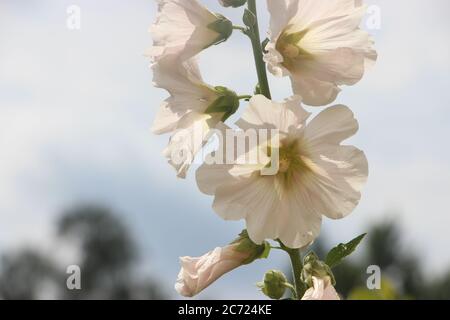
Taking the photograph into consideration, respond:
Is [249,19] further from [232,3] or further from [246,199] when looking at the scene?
[246,199]

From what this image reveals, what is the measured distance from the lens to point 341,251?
2576 mm

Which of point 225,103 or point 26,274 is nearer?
point 225,103

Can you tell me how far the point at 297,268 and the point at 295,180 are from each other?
0.26m

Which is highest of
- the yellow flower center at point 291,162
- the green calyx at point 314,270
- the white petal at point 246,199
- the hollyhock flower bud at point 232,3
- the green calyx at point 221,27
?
the hollyhock flower bud at point 232,3

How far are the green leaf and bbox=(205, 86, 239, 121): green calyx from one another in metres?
0.54

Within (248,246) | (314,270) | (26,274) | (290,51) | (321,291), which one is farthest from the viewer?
(26,274)

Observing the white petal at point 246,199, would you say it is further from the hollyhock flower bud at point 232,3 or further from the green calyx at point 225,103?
the hollyhock flower bud at point 232,3

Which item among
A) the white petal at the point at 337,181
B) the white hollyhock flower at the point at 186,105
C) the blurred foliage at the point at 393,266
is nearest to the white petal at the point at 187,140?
the white hollyhock flower at the point at 186,105

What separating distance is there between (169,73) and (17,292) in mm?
38800

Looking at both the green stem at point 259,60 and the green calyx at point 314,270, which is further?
the green stem at point 259,60

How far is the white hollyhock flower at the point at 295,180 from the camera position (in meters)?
2.40

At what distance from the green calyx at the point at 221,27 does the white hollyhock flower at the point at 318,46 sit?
0.20 m

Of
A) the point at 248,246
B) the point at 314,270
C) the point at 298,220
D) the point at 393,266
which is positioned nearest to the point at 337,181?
the point at 298,220
